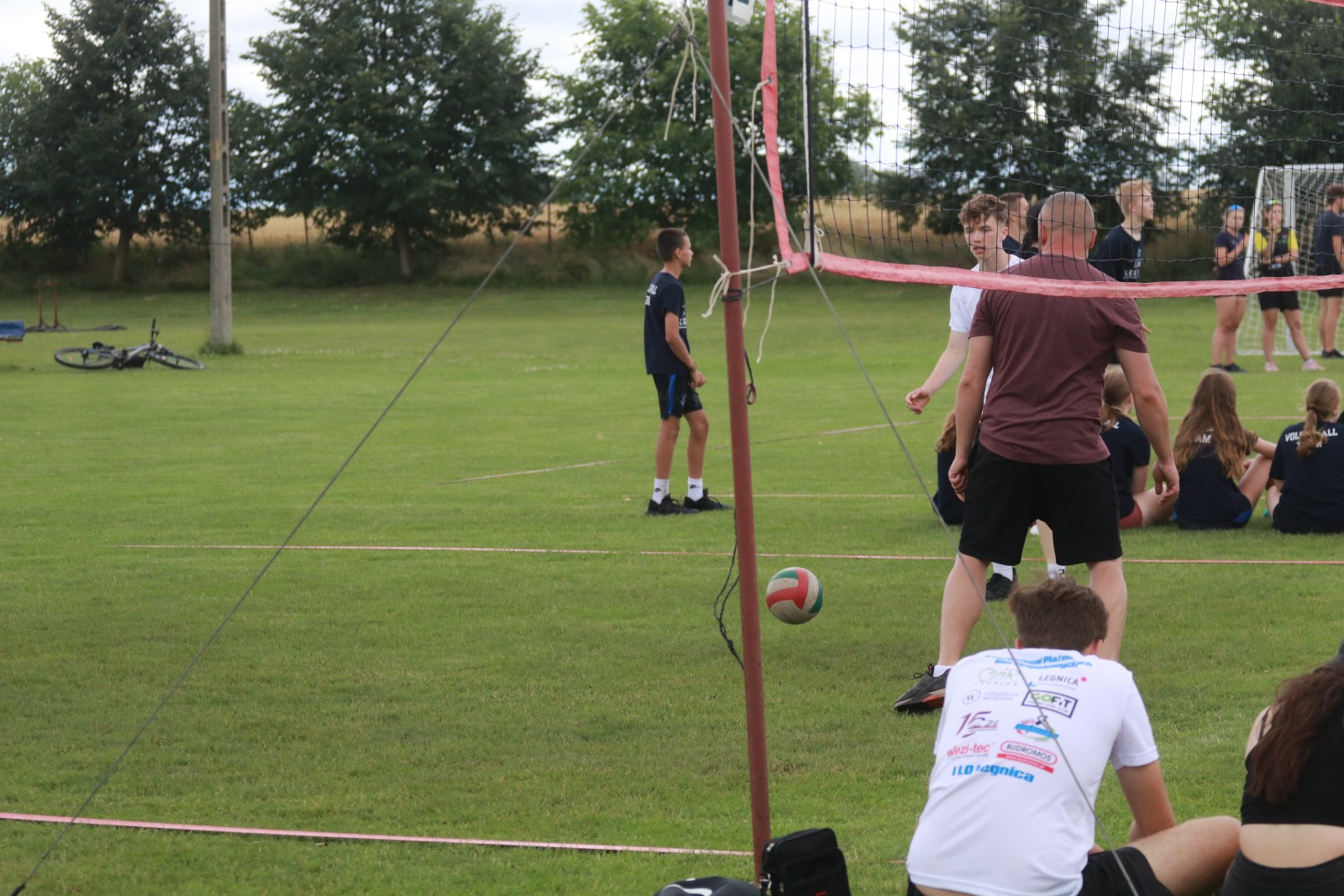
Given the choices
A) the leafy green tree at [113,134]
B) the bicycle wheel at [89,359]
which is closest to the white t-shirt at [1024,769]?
the bicycle wheel at [89,359]

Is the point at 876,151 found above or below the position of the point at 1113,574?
above

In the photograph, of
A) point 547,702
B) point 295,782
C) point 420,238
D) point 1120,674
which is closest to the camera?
point 1120,674

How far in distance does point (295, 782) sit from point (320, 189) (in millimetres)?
57170

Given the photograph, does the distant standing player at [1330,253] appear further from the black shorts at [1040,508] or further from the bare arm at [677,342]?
the bare arm at [677,342]

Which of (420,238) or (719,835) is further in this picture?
(420,238)

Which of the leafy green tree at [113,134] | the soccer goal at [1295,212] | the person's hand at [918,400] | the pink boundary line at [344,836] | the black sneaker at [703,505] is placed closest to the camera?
the pink boundary line at [344,836]

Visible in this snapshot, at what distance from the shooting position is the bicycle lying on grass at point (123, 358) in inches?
1017

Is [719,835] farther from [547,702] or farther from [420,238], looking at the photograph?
[420,238]

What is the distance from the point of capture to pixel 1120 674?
11.9ft

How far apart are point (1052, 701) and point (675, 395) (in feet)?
24.3

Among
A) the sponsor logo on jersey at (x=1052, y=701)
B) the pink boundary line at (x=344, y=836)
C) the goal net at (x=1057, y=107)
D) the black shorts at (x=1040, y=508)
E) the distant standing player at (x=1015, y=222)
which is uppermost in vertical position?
the goal net at (x=1057, y=107)

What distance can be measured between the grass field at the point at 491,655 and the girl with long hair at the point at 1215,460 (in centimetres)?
20

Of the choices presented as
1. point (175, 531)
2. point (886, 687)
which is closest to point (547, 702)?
point (886, 687)

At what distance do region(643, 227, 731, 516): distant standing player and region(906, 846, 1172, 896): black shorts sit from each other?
7.12 meters
